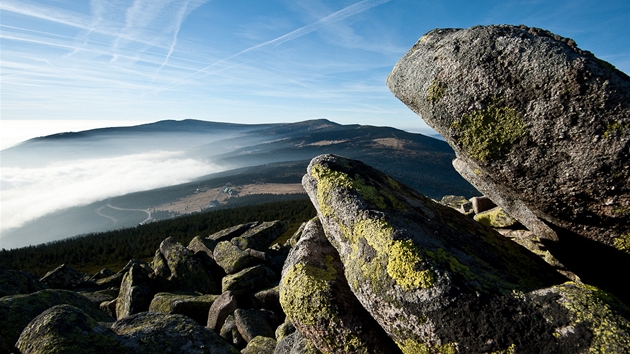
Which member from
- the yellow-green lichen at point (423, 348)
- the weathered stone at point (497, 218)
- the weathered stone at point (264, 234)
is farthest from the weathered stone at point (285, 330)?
the weathered stone at point (264, 234)

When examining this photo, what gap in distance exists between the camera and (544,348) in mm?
5359

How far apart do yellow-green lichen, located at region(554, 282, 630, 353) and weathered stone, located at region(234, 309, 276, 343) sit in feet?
40.5

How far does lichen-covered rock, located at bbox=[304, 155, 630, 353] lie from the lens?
557 cm

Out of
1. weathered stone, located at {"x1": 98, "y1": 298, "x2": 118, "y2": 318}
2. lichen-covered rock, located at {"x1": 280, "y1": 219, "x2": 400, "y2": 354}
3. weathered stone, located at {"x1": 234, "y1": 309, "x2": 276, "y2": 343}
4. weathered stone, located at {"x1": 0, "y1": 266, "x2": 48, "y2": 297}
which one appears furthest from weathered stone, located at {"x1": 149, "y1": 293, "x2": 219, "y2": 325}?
lichen-covered rock, located at {"x1": 280, "y1": 219, "x2": 400, "y2": 354}

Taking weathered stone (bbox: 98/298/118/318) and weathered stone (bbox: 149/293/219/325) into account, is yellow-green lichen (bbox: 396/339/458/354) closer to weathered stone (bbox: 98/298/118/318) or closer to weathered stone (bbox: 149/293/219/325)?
weathered stone (bbox: 149/293/219/325)

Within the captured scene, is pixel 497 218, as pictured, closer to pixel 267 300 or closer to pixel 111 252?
pixel 267 300

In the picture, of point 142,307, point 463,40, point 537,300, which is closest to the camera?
point 537,300

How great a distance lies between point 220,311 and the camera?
56.2 feet

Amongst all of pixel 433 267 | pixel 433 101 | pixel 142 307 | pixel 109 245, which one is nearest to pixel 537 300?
pixel 433 267

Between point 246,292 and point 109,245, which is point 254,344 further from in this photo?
point 109,245

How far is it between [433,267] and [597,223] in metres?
4.09

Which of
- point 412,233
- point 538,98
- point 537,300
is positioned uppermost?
point 538,98

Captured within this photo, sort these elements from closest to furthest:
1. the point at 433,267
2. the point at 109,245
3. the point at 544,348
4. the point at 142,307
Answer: the point at 544,348 < the point at 433,267 < the point at 142,307 < the point at 109,245

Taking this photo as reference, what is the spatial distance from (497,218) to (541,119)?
6187 mm
